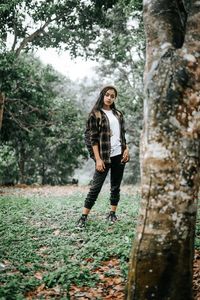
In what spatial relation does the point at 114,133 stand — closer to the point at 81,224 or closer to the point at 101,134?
the point at 101,134

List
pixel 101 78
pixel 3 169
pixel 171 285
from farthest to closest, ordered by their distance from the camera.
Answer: pixel 101 78 → pixel 3 169 → pixel 171 285

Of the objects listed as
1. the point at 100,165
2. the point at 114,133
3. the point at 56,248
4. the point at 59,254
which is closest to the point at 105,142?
the point at 114,133

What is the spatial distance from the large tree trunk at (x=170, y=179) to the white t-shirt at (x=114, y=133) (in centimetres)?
320

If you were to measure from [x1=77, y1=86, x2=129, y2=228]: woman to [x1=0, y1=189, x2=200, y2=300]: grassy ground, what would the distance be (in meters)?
0.67

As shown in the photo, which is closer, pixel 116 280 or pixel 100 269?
pixel 116 280

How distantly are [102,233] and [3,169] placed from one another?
2155 cm

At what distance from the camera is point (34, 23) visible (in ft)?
52.1

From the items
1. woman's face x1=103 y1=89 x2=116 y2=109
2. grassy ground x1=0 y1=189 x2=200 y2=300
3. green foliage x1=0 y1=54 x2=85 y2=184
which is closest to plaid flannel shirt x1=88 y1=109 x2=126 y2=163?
woman's face x1=103 y1=89 x2=116 y2=109

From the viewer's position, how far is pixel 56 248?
5.51 meters

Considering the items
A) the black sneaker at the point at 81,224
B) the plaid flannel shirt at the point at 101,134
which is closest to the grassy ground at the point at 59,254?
the black sneaker at the point at 81,224

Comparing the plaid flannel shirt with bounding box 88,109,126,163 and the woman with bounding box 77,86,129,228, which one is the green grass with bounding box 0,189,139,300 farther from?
the plaid flannel shirt with bounding box 88,109,126,163

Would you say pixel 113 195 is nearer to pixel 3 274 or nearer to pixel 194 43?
pixel 3 274

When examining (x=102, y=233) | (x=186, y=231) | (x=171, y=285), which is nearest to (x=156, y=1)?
(x=186, y=231)

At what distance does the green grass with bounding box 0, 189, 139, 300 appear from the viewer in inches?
168
